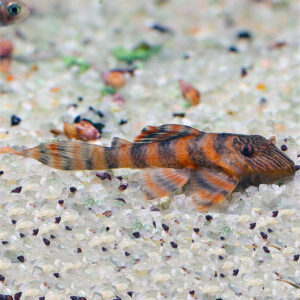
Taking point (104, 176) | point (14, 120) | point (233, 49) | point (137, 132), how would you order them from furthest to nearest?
point (233, 49) → point (14, 120) → point (137, 132) → point (104, 176)

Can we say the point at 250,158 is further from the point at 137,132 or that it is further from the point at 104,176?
the point at 137,132

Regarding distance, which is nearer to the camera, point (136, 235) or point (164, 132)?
point (136, 235)

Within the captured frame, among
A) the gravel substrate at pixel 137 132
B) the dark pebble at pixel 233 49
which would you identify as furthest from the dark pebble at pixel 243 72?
the dark pebble at pixel 233 49

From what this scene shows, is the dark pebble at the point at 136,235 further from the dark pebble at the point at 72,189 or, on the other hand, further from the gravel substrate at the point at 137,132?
the dark pebble at the point at 72,189

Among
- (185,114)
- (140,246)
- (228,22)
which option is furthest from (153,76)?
(140,246)

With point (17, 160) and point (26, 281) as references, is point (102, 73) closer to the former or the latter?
point (17, 160)

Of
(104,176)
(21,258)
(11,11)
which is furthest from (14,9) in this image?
(21,258)

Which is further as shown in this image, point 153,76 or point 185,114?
point 153,76
